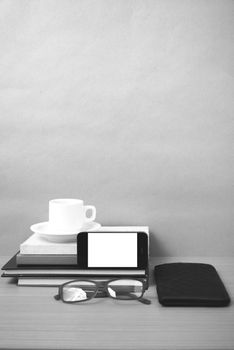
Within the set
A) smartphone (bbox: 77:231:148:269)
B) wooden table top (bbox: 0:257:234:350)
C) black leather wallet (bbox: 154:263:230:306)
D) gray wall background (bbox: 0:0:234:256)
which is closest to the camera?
wooden table top (bbox: 0:257:234:350)

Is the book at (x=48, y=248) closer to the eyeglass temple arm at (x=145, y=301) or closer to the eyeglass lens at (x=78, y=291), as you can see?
the eyeglass lens at (x=78, y=291)

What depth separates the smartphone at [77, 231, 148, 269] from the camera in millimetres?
968

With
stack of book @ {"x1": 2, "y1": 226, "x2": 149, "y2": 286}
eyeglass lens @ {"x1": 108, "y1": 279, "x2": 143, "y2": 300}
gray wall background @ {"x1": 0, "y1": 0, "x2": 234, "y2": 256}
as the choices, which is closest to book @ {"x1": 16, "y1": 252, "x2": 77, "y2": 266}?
stack of book @ {"x1": 2, "y1": 226, "x2": 149, "y2": 286}

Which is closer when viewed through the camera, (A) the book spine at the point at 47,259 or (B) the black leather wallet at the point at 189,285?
(B) the black leather wallet at the point at 189,285

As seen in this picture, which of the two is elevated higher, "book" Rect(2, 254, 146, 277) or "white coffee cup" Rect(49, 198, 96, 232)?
"white coffee cup" Rect(49, 198, 96, 232)

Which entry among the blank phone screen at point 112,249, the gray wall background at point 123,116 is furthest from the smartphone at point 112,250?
the gray wall background at point 123,116

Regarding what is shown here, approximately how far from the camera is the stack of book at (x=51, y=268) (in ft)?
3.15

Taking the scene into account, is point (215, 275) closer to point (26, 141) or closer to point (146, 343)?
point (146, 343)

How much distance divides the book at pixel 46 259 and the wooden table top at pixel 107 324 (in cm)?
7

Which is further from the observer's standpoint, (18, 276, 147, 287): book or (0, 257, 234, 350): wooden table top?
(18, 276, 147, 287): book

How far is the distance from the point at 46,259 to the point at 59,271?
0.04 metres

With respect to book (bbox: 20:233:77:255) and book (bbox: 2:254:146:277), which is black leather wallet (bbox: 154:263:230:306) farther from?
book (bbox: 20:233:77:255)

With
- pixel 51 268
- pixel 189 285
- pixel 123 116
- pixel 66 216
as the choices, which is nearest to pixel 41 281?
pixel 51 268

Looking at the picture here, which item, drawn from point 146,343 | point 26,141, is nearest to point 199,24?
point 26,141
